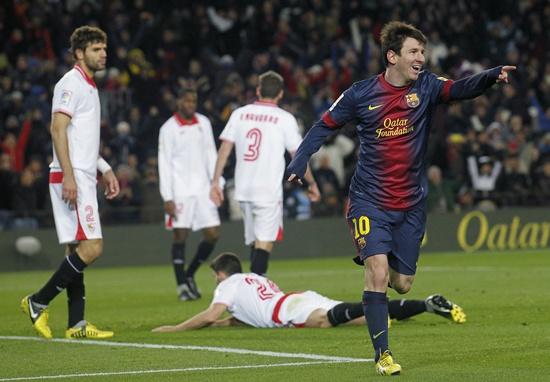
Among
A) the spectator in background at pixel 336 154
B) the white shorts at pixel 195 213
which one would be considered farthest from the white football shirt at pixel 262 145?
the spectator in background at pixel 336 154

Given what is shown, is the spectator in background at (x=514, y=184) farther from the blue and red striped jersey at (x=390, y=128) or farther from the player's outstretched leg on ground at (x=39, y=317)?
the blue and red striped jersey at (x=390, y=128)

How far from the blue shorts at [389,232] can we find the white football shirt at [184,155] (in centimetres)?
687

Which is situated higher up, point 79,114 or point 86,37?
point 86,37

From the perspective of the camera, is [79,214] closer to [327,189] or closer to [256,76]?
[327,189]

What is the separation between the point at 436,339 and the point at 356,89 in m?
2.41

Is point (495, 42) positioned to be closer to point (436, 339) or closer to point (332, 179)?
point (332, 179)

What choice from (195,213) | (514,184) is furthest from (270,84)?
(514,184)

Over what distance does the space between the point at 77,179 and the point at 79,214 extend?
315 millimetres

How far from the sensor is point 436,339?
32.7 feet

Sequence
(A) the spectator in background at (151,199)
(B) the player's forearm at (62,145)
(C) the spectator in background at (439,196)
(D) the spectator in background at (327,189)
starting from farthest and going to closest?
1. (C) the spectator in background at (439,196)
2. (D) the spectator in background at (327,189)
3. (A) the spectator in background at (151,199)
4. (B) the player's forearm at (62,145)

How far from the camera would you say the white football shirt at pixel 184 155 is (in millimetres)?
15336

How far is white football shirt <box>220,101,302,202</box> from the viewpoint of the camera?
13797 millimetres

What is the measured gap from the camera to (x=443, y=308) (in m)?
10.8

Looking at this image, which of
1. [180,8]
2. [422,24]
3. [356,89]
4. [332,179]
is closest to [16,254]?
[332,179]
